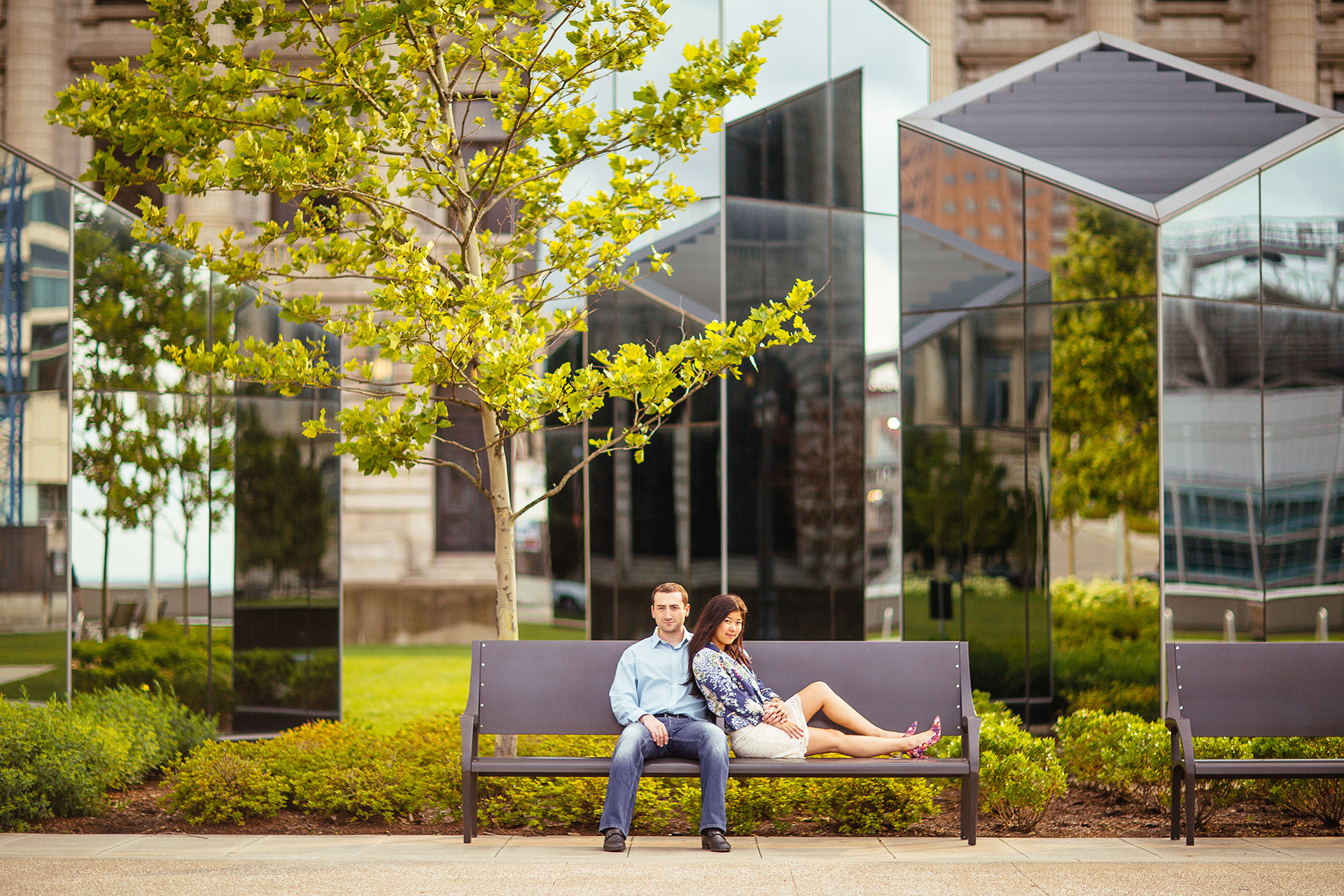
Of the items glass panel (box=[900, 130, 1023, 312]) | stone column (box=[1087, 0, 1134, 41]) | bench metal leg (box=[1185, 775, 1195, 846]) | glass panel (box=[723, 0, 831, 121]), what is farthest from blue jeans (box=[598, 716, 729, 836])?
stone column (box=[1087, 0, 1134, 41])

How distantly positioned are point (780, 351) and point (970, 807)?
553cm

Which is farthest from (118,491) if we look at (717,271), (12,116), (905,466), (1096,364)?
(12,116)

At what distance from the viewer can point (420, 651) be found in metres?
21.3

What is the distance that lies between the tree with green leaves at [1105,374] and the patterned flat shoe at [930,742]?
4.48 m

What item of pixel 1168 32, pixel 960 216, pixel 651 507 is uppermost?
pixel 1168 32

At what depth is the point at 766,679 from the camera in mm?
5797

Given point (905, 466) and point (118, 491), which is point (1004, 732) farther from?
point (118, 491)

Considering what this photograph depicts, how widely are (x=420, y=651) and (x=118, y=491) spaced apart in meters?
12.1

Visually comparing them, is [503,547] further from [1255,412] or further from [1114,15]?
[1114,15]

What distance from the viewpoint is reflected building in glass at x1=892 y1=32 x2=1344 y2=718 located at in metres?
9.24

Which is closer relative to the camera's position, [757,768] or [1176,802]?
[757,768]

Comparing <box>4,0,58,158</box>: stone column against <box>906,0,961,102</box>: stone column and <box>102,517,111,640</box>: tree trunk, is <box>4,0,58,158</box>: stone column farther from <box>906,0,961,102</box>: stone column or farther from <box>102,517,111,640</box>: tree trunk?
<box>906,0,961,102</box>: stone column

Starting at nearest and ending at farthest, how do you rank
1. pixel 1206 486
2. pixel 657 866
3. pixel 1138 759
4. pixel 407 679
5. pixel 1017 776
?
pixel 657 866
pixel 1017 776
pixel 1138 759
pixel 1206 486
pixel 407 679

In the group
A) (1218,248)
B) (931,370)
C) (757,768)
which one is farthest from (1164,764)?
(1218,248)
